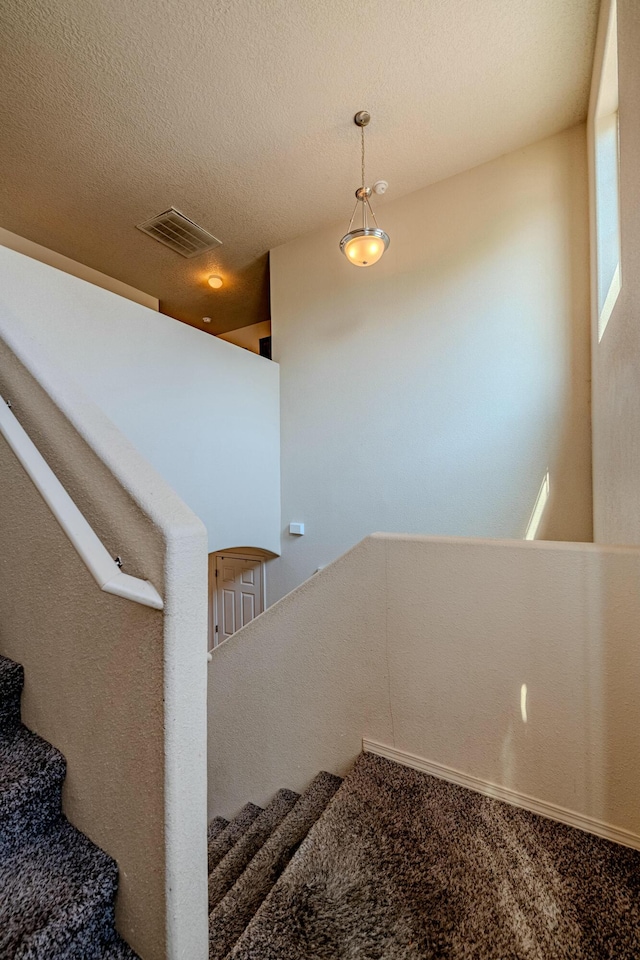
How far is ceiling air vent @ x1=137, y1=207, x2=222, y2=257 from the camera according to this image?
339cm

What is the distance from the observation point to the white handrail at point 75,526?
845mm

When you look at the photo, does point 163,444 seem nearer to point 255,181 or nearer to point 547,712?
point 255,181

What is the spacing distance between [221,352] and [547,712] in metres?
3.05

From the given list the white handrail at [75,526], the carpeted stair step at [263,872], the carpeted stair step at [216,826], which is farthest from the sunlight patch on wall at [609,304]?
the carpeted stair step at [216,826]

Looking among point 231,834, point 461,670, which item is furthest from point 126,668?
point 231,834

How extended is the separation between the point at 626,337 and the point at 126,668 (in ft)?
6.42

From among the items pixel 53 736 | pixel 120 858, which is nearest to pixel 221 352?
pixel 53 736

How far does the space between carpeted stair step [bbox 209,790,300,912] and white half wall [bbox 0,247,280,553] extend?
169 centimetres

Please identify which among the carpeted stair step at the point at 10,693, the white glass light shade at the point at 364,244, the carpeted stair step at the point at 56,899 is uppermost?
the white glass light shade at the point at 364,244

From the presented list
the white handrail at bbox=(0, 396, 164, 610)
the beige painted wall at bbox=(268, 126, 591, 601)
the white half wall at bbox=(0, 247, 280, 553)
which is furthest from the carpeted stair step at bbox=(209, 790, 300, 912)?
the beige painted wall at bbox=(268, 126, 591, 601)

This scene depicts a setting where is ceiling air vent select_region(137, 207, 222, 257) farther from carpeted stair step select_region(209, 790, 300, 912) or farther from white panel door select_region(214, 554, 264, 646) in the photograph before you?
carpeted stair step select_region(209, 790, 300, 912)

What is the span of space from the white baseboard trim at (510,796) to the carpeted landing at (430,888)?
0.02 metres

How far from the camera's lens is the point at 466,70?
87.4 inches

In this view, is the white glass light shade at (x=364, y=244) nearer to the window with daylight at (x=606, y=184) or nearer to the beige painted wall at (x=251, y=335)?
the window with daylight at (x=606, y=184)
